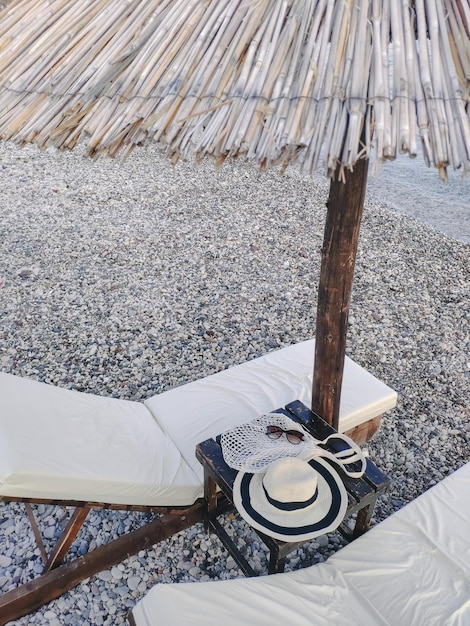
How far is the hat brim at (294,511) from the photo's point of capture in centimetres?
164

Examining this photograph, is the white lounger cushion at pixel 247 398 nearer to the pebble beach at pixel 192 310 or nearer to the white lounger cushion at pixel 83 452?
the white lounger cushion at pixel 83 452

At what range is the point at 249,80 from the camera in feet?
3.62

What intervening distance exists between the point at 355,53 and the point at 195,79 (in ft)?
1.19

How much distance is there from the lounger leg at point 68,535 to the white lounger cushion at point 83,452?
121 mm

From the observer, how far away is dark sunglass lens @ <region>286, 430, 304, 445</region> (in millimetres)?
1940

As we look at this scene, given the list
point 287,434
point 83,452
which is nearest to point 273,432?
point 287,434

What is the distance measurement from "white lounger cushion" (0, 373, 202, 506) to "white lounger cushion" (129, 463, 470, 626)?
0.46m

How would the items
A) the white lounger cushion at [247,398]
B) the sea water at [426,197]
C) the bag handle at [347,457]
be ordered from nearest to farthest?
1. the bag handle at [347,457]
2. the white lounger cushion at [247,398]
3. the sea water at [426,197]

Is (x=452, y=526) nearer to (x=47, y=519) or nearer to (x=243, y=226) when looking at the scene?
(x=47, y=519)

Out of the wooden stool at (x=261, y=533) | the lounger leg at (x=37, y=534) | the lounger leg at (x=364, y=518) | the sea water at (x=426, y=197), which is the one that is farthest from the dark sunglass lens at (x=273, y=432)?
the sea water at (x=426, y=197)

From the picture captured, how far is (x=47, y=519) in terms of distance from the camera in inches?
87.6

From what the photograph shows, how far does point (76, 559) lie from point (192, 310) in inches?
84.7

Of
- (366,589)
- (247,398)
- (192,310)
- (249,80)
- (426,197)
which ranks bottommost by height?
(426,197)

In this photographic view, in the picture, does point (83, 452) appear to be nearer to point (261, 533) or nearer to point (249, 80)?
point (261, 533)
